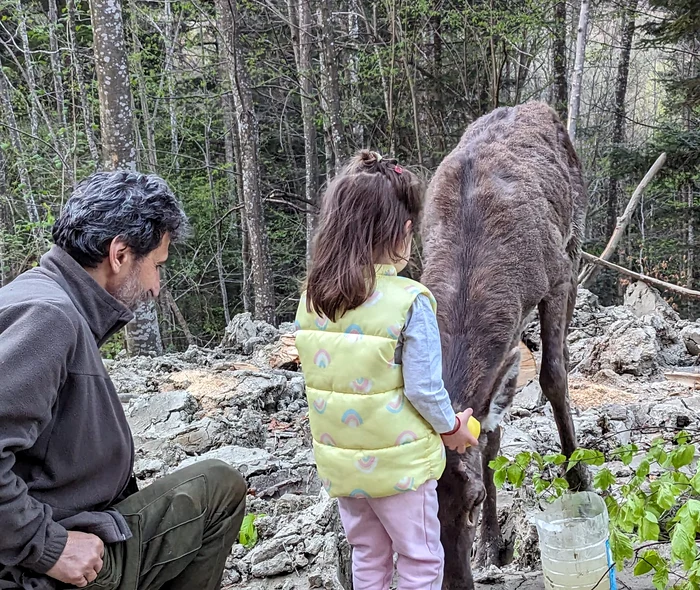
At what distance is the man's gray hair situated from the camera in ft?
8.47

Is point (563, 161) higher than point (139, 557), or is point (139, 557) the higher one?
point (563, 161)

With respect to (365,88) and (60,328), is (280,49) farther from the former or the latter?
(60,328)

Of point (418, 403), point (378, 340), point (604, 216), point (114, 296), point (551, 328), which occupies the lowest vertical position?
point (604, 216)

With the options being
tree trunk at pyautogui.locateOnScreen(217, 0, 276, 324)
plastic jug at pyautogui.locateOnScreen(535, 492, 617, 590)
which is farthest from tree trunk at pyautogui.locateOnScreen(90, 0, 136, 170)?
plastic jug at pyautogui.locateOnScreen(535, 492, 617, 590)

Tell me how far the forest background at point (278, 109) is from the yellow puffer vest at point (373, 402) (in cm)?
668

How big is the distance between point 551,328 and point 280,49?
12647 mm

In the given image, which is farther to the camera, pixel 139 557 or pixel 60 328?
pixel 139 557

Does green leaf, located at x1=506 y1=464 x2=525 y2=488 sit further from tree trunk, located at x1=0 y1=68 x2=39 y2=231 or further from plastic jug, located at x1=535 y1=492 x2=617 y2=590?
tree trunk, located at x1=0 y1=68 x2=39 y2=231

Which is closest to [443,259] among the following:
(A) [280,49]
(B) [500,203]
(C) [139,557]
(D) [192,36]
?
(B) [500,203]

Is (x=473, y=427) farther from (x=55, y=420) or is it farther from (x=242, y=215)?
(x=242, y=215)

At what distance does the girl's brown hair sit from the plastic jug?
1.64 m

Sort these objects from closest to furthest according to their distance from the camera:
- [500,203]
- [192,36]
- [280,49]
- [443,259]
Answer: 1. [443,259]
2. [500,203]
3. [280,49]
4. [192,36]

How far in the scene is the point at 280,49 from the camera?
51.5 ft

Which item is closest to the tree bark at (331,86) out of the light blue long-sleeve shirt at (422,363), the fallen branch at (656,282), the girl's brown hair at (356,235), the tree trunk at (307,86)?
the tree trunk at (307,86)
